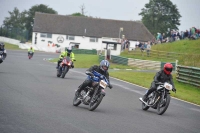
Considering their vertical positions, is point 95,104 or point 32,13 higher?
point 32,13

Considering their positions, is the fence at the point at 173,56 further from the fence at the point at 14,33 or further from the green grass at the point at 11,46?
the fence at the point at 14,33

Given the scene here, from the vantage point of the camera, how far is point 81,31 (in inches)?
4144

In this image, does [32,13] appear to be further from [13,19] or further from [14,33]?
[14,33]

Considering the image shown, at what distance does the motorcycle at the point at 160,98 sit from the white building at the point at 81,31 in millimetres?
87040

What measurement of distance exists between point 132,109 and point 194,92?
12048 mm

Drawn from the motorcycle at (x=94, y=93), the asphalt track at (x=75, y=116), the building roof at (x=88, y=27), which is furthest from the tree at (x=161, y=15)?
the motorcycle at (x=94, y=93)

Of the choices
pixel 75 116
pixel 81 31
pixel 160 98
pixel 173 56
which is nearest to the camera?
pixel 75 116

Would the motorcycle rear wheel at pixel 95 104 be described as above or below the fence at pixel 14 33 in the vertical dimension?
below

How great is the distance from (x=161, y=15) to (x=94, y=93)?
11331 centimetres

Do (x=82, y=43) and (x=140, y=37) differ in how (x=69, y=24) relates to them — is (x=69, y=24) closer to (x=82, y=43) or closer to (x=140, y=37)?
(x=82, y=43)

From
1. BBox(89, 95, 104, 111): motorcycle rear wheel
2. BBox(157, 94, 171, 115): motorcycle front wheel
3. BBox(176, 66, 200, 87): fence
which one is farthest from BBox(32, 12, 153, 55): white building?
BBox(89, 95, 104, 111): motorcycle rear wheel

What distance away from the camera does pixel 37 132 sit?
364 inches

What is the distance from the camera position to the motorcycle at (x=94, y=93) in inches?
549

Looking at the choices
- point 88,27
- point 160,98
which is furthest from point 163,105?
point 88,27
